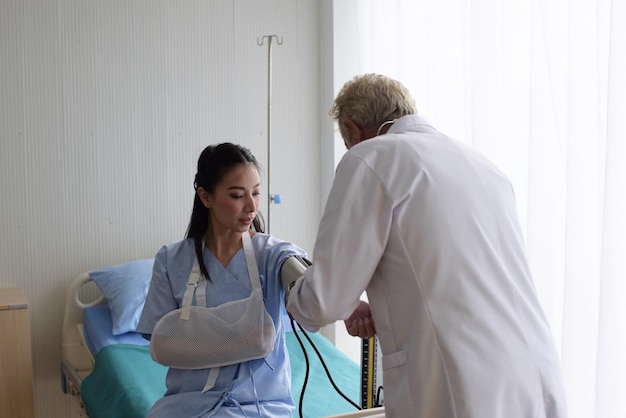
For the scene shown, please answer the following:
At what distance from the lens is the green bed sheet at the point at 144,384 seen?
2.49 metres

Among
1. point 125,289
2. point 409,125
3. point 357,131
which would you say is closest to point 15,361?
point 125,289

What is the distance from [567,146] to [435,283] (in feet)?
3.01

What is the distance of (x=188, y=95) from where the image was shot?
3.67 meters

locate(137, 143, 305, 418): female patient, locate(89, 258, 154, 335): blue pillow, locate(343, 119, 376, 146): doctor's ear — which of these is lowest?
locate(89, 258, 154, 335): blue pillow

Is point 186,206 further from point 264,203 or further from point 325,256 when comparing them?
point 325,256

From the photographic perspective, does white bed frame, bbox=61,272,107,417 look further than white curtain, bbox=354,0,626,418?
Yes

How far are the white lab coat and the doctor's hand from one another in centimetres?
16

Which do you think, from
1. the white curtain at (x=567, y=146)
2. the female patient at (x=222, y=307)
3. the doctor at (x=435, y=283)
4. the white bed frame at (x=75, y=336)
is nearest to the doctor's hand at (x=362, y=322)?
the doctor at (x=435, y=283)

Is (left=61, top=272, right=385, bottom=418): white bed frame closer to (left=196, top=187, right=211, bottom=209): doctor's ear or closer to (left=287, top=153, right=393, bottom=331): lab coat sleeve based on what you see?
(left=196, top=187, right=211, bottom=209): doctor's ear

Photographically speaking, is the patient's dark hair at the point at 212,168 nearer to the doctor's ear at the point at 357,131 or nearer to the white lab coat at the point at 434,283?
the doctor's ear at the point at 357,131

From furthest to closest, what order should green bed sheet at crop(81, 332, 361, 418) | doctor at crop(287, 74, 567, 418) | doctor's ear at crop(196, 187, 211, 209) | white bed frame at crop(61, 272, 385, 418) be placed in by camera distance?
white bed frame at crop(61, 272, 385, 418) < green bed sheet at crop(81, 332, 361, 418) < doctor's ear at crop(196, 187, 211, 209) < doctor at crop(287, 74, 567, 418)

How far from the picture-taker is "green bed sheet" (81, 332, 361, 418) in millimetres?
2494

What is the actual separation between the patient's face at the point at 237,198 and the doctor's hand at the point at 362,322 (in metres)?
0.49

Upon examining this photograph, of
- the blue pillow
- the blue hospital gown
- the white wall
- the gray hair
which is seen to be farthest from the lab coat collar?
the white wall
